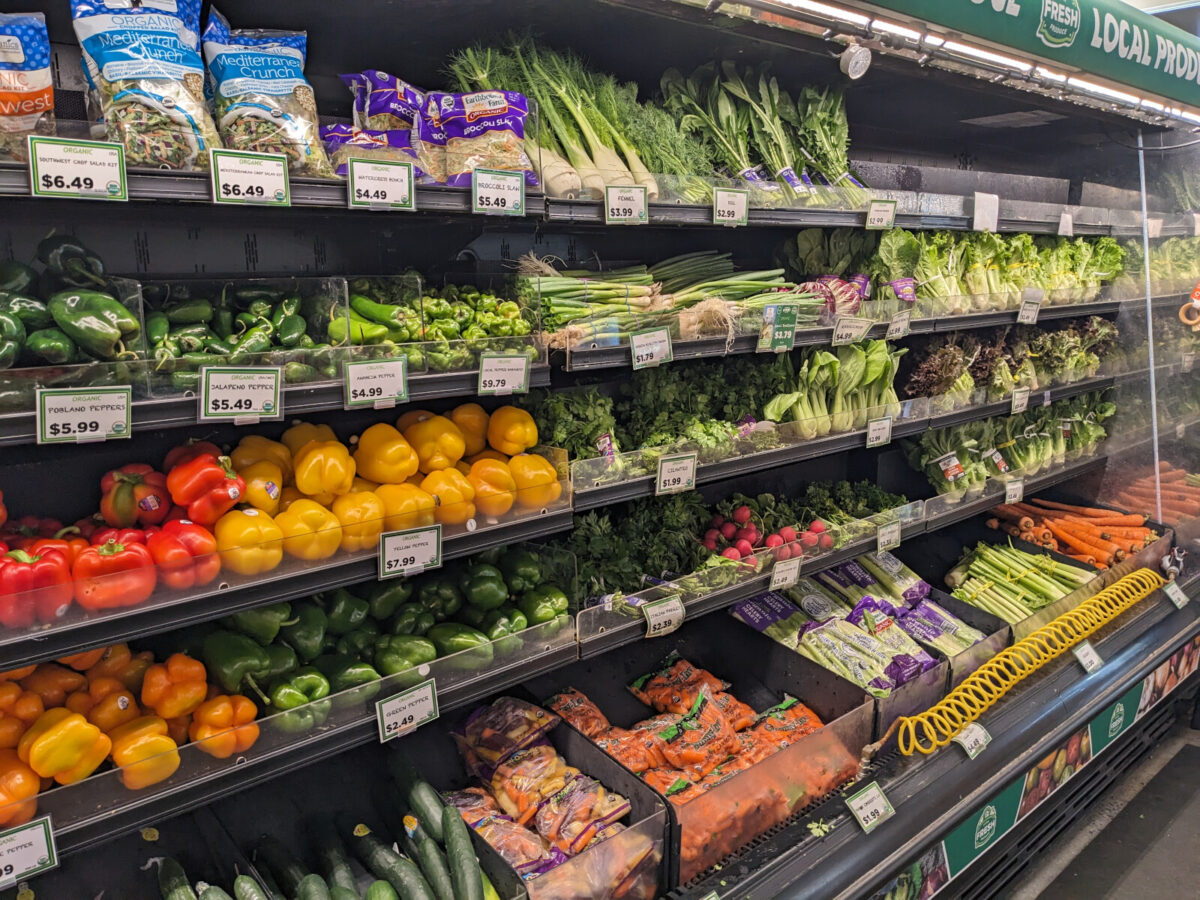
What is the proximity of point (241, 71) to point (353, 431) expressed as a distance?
1.03 metres

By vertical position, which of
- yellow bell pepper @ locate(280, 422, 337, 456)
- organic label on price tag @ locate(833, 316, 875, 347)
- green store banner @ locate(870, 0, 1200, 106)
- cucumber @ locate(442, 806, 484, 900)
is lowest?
cucumber @ locate(442, 806, 484, 900)

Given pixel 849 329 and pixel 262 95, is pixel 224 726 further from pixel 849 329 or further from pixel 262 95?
pixel 849 329

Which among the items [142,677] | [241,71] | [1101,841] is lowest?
[1101,841]

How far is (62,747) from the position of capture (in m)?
1.60

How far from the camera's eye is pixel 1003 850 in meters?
2.91

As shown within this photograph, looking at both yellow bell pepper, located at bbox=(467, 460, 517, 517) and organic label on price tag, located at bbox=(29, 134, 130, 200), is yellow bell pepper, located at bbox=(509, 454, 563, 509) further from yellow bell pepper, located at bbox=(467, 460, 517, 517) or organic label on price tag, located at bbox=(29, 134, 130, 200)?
organic label on price tag, located at bbox=(29, 134, 130, 200)

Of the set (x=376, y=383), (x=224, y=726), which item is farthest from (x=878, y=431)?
(x=224, y=726)

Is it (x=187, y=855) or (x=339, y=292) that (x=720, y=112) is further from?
(x=187, y=855)

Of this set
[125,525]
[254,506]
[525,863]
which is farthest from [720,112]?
[525,863]

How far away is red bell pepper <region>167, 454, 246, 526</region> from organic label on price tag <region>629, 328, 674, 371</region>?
3.60 feet

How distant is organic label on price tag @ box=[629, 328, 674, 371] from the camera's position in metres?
2.36

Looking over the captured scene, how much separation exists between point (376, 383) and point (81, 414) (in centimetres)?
58

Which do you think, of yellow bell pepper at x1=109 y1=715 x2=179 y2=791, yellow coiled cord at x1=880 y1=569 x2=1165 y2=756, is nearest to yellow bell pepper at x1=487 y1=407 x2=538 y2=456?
yellow bell pepper at x1=109 y1=715 x2=179 y2=791

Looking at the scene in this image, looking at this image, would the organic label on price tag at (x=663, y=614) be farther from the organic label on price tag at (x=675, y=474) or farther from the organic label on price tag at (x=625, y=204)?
the organic label on price tag at (x=625, y=204)
